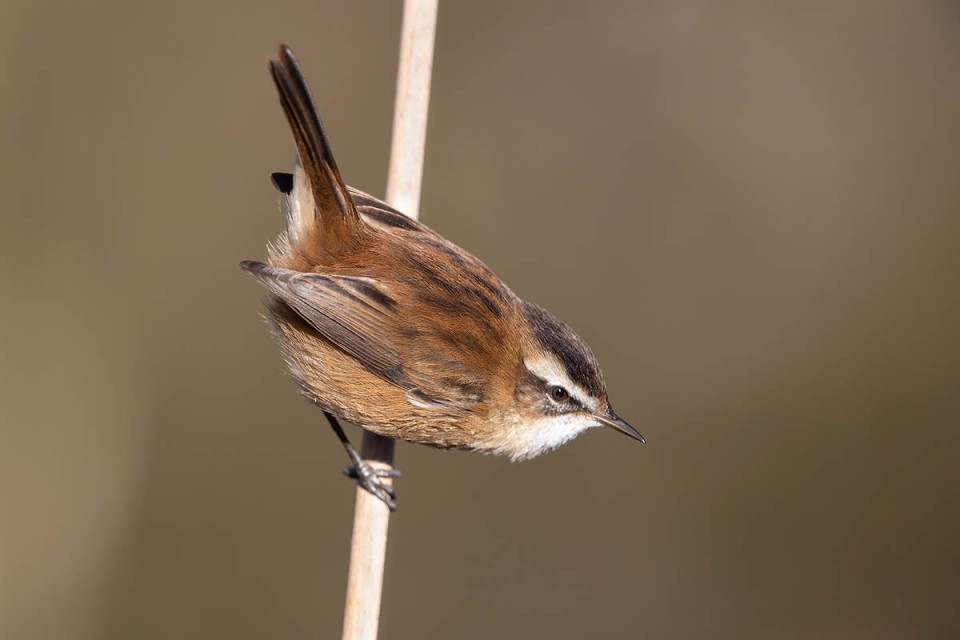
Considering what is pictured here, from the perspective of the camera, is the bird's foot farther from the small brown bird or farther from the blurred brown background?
the blurred brown background

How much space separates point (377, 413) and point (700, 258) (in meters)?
3.41

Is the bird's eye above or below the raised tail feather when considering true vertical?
below

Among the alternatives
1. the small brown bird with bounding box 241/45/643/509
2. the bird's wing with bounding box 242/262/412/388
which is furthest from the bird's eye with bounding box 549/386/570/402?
the bird's wing with bounding box 242/262/412/388

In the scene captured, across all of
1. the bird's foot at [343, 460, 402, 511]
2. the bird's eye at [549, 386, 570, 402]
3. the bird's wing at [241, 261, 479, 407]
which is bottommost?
the bird's foot at [343, 460, 402, 511]

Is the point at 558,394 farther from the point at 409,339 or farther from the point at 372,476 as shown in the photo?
the point at 372,476

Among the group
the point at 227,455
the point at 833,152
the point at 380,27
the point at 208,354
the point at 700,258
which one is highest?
the point at 380,27

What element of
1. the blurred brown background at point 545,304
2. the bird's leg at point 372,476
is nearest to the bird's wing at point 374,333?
the bird's leg at point 372,476

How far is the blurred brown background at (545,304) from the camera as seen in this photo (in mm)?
5742

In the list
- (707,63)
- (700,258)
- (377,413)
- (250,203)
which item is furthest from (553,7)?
(377,413)

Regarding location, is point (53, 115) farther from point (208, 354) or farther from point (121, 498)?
point (121, 498)

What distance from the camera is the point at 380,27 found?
6.63 m

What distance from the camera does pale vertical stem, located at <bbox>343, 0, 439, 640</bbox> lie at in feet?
11.8

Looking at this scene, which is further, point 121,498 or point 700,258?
point 700,258

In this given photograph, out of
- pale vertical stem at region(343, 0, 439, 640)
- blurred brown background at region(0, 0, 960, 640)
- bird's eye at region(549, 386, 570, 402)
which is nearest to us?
pale vertical stem at region(343, 0, 439, 640)
